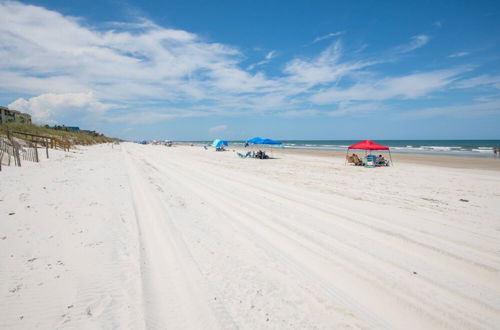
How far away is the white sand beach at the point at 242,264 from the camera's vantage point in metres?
Answer: 2.49

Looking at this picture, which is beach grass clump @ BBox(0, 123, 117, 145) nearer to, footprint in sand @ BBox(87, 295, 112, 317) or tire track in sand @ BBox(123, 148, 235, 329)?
tire track in sand @ BBox(123, 148, 235, 329)

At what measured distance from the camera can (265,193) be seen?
27.5ft

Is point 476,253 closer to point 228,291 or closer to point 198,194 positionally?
point 228,291

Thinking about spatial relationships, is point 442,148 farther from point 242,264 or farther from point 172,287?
point 172,287

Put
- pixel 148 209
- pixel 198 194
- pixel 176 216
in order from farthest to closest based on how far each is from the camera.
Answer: pixel 198 194 → pixel 148 209 → pixel 176 216

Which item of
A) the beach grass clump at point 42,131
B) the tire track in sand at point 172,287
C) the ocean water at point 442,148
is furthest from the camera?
the ocean water at point 442,148

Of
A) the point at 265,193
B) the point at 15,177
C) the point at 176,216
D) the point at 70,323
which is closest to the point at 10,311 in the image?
the point at 70,323

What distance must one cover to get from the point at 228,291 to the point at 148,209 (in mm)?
3949

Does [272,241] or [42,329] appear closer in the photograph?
[42,329]

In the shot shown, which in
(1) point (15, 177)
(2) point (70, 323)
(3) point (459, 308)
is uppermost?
(1) point (15, 177)

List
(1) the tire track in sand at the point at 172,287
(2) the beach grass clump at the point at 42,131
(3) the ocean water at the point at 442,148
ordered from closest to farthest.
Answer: (1) the tire track in sand at the point at 172,287 < (2) the beach grass clump at the point at 42,131 < (3) the ocean water at the point at 442,148

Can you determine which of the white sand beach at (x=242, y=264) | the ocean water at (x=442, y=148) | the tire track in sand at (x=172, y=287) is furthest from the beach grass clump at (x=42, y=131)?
the ocean water at (x=442, y=148)

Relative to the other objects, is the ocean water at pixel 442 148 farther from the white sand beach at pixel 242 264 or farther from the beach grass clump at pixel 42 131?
the beach grass clump at pixel 42 131

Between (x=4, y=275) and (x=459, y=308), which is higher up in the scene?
(x=4, y=275)
